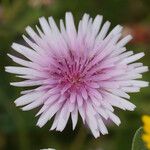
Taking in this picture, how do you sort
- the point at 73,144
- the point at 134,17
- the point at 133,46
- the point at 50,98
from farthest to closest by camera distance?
the point at 134,17, the point at 133,46, the point at 73,144, the point at 50,98

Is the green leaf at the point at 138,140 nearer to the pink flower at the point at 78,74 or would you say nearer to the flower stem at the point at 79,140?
the pink flower at the point at 78,74

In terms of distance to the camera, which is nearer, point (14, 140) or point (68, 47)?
point (68, 47)

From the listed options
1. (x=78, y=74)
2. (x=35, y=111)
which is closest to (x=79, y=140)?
(x=35, y=111)

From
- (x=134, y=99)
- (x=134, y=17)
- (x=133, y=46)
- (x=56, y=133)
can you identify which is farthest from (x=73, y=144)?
(x=134, y=17)

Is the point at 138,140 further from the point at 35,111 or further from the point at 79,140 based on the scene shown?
the point at 35,111

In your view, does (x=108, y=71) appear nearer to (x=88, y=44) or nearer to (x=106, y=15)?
(x=88, y=44)

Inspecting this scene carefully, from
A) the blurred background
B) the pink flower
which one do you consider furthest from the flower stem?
the pink flower
